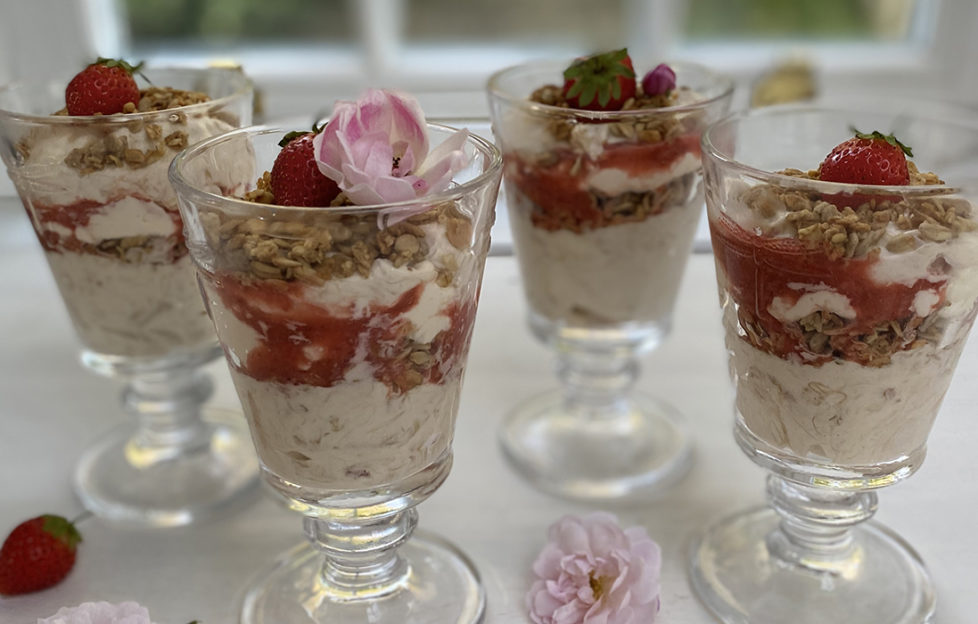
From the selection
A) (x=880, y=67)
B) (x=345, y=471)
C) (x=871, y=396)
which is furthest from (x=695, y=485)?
(x=880, y=67)

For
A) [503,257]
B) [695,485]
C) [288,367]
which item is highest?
[288,367]

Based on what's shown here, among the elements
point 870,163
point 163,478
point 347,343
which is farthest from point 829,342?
point 163,478

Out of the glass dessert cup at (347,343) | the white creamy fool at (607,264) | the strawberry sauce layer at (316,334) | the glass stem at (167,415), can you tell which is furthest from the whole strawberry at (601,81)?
the glass stem at (167,415)

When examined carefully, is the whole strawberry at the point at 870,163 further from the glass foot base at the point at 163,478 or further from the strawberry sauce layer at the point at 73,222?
the glass foot base at the point at 163,478

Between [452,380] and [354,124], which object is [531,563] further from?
[354,124]

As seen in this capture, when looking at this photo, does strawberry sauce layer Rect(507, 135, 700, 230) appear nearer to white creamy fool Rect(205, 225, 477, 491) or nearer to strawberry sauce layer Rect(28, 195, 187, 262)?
white creamy fool Rect(205, 225, 477, 491)
